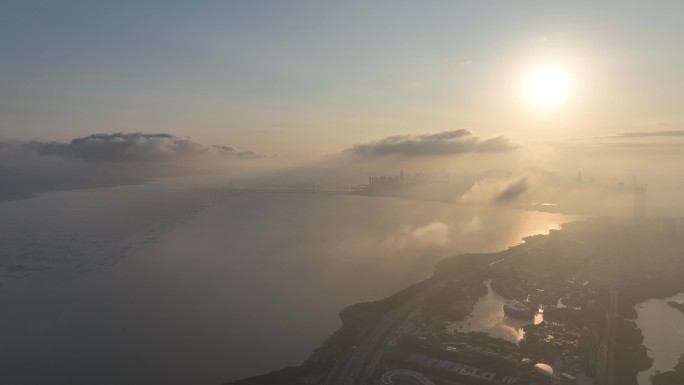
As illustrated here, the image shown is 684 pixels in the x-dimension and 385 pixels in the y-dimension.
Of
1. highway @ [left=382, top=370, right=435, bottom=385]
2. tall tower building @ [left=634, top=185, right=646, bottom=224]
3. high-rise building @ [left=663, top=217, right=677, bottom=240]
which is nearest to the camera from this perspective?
highway @ [left=382, top=370, right=435, bottom=385]

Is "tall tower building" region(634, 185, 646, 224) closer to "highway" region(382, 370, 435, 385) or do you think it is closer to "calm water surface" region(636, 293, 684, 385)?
"calm water surface" region(636, 293, 684, 385)

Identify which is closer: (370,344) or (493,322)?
(370,344)

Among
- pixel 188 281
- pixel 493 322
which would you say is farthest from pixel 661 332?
pixel 188 281

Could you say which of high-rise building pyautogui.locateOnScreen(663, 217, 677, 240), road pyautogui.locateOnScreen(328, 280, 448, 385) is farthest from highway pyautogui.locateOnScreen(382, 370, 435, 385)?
high-rise building pyautogui.locateOnScreen(663, 217, 677, 240)

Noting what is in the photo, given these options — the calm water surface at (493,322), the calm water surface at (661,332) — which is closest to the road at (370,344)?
the calm water surface at (493,322)

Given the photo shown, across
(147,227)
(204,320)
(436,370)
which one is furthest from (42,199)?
(436,370)

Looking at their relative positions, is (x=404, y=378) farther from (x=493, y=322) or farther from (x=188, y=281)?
(x=188, y=281)

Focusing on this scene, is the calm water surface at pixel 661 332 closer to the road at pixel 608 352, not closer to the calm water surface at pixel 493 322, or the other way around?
the road at pixel 608 352

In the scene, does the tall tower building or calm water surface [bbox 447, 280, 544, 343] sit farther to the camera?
the tall tower building
